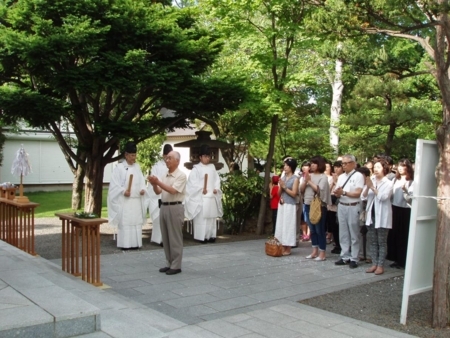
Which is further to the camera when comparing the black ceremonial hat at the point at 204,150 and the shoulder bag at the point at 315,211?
the black ceremonial hat at the point at 204,150

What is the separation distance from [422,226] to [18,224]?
6.91 m

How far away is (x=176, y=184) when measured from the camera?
748cm

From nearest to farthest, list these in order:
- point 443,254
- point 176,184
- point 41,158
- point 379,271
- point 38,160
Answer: point 443,254, point 176,184, point 379,271, point 38,160, point 41,158

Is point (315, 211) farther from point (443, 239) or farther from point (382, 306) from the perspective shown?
point (443, 239)

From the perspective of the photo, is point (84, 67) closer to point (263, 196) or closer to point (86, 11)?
point (86, 11)

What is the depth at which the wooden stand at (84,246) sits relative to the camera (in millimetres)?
6574

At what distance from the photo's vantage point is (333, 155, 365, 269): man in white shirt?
8.47m

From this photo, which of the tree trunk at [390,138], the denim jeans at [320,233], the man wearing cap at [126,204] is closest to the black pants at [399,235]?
the denim jeans at [320,233]

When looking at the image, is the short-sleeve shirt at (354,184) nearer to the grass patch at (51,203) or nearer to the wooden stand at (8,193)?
the wooden stand at (8,193)

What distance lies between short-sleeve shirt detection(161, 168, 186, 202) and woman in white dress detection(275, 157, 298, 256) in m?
2.57

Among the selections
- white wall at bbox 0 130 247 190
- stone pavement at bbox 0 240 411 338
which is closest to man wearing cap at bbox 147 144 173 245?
stone pavement at bbox 0 240 411 338

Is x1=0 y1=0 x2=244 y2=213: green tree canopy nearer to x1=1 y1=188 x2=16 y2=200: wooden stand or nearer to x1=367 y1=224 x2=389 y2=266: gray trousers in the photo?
x1=1 y1=188 x2=16 y2=200: wooden stand

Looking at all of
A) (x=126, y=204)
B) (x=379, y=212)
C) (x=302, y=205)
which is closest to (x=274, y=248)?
(x=302, y=205)

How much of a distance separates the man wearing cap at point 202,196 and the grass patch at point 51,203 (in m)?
6.63
